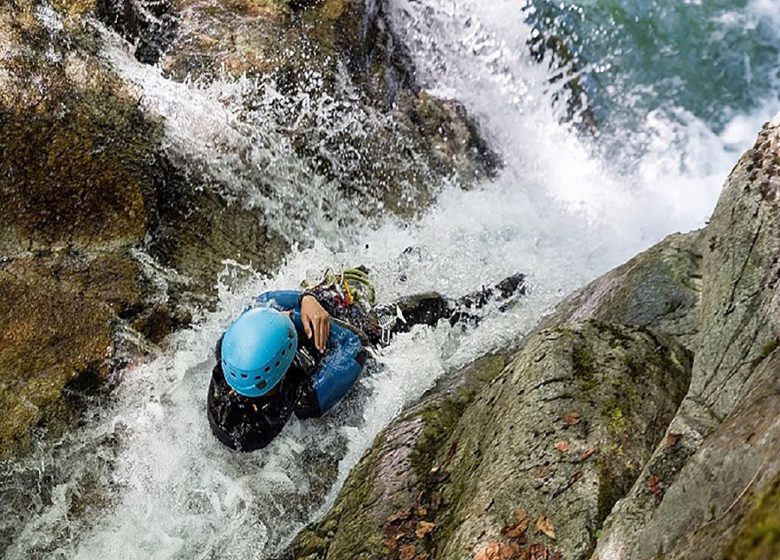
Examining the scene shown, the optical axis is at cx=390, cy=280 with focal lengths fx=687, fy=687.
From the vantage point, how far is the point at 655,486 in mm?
3492

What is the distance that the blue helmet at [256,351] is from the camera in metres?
4.93

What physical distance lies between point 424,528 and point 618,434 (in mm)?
1331

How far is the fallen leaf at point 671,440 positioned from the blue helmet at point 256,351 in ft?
8.78

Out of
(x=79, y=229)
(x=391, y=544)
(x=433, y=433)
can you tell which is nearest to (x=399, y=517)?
(x=391, y=544)

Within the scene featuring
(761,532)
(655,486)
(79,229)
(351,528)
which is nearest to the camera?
(761,532)

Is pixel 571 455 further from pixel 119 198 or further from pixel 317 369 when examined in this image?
pixel 119 198

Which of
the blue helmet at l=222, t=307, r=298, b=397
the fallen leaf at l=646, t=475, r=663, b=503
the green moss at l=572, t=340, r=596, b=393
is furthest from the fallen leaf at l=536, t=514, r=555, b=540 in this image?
the blue helmet at l=222, t=307, r=298, b=397

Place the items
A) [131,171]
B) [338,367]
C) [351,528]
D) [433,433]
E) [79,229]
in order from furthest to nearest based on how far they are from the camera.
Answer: [131,171] → [79,229] → [338,367] → [433,433] → [351,528]

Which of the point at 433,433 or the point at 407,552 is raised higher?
the point at 433,433

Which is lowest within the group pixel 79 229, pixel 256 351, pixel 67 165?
pixel 79 229

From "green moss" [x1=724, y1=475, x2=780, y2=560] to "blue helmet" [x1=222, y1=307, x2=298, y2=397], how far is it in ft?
11.1

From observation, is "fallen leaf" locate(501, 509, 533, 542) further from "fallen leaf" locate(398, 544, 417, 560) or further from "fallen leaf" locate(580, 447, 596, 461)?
"fallen leaf" locate(398, 544, 417, 560)

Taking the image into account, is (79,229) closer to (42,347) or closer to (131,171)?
(131,171)

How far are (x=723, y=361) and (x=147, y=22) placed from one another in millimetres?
7629
